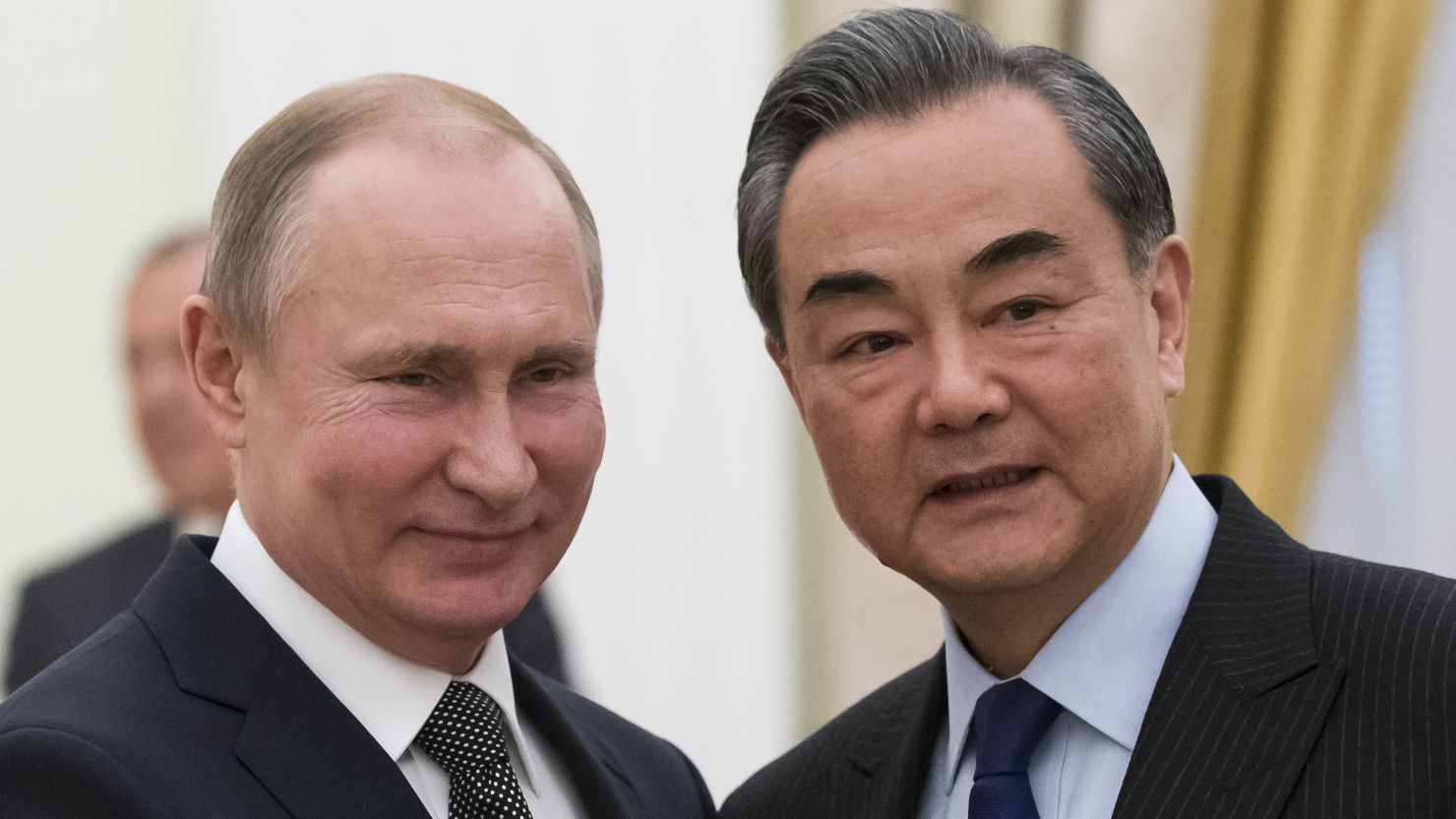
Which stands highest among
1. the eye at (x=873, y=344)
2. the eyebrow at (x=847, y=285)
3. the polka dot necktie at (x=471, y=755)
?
the eyebrow at (x=847, y=285)

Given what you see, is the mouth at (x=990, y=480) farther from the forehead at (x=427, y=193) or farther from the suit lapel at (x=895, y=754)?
the forehead at (x=427, y=193)

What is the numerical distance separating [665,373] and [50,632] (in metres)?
1.48

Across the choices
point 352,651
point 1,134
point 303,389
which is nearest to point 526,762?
point 352,651

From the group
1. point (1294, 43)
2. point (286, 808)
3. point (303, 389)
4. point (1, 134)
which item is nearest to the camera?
point (286, 808)

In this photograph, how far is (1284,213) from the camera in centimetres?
342

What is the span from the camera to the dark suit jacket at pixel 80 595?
3725mm

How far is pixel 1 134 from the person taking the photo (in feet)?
14.9

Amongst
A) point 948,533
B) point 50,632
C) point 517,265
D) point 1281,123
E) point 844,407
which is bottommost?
point 50,632

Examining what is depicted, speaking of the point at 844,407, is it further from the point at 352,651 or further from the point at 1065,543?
the point at 352,651

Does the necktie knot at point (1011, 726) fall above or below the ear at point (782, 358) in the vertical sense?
below

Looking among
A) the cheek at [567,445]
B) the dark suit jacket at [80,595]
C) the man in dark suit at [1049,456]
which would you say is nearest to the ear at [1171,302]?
the man in dark suit at [1049,456]

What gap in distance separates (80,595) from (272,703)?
2286mm

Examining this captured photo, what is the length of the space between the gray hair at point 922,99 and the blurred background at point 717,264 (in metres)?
1.59

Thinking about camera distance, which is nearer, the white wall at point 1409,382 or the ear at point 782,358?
the ear at point 782,358
